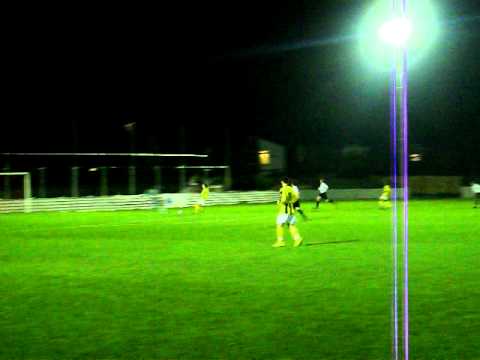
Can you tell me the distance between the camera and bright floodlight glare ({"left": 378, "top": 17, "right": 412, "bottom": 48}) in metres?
17.9

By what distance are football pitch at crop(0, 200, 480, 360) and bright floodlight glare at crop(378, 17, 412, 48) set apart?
16.7 feet

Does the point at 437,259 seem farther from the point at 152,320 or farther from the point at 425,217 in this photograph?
the point at 425,217

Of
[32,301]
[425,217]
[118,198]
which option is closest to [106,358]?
[32,301]

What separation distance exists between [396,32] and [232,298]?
12.2 m

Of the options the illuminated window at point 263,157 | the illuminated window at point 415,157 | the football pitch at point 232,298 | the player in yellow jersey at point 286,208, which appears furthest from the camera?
the illuminated window at point 415,157

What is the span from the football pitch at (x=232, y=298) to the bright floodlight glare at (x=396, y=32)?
5105mm

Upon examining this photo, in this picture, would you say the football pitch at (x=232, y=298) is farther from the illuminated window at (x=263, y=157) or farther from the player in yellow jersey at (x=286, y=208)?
the illuminated window at (x=263, y=157)

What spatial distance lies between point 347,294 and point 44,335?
4384mm

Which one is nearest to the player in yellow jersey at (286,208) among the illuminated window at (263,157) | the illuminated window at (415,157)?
the illuminated window at (263,157)

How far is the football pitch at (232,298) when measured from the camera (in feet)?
23.5

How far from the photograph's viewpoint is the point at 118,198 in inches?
1622

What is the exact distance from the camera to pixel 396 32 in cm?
1989

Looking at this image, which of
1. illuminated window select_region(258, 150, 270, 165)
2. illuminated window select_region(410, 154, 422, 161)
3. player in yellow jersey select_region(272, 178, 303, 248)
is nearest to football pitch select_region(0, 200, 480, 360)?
player in yellow jersey select_region(272, 178, 303, 248)

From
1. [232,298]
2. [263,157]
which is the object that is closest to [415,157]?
[263,157]
